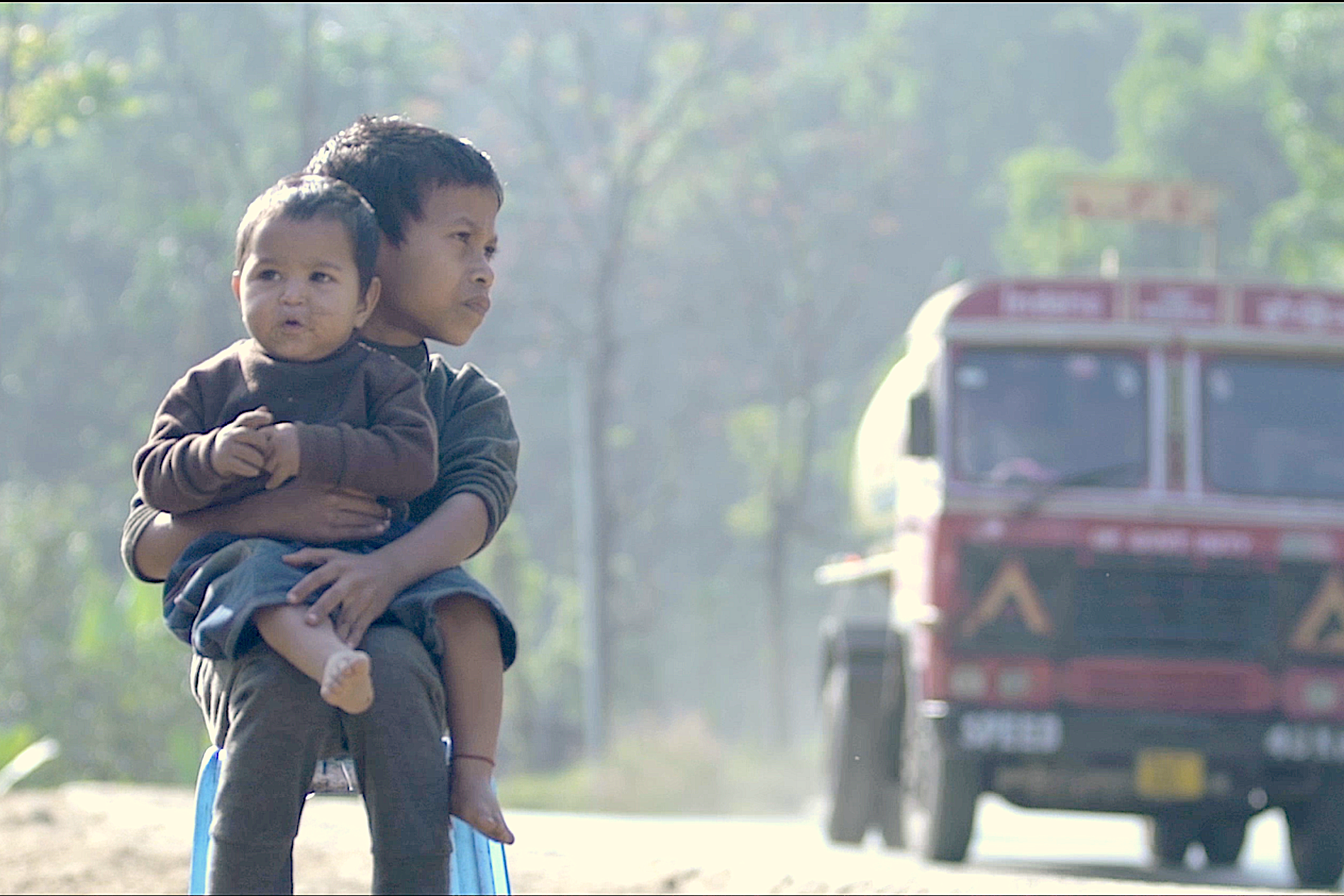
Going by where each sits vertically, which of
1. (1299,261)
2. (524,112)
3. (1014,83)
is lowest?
(1299,261)

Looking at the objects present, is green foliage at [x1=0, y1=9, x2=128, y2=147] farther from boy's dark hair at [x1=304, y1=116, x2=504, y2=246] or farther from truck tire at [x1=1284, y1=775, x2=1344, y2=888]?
boy's dark hair at [x1=304, y1=116, x2=504, y2=246]

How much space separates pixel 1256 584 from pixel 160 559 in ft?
25.0

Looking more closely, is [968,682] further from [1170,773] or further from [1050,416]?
[1050,416]

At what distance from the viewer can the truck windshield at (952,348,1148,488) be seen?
391 inches

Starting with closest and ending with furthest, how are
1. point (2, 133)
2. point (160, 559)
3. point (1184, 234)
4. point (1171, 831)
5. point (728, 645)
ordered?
point (160, 559) → point (1171, 831) → point (2, 133) → point (1184, 234) → point (728, 645)

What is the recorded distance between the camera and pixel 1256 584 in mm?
9852

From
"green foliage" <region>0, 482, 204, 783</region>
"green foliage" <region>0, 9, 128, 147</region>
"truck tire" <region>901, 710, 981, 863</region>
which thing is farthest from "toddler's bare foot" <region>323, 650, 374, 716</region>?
"green foliage" <region>0, 482, 204, 783</region>

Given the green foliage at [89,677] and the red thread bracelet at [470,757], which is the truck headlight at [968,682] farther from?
the green foliage at [89,677]

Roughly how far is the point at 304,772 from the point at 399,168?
3.21ft

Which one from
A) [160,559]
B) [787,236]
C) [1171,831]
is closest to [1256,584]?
[1171,831]

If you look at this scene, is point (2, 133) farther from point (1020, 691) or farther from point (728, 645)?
point (728, 645)

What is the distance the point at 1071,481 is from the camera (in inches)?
389

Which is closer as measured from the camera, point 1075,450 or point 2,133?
point 1075,450

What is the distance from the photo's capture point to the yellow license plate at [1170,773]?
9562mm
